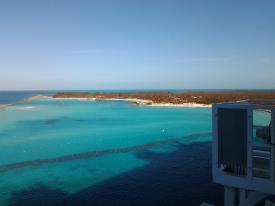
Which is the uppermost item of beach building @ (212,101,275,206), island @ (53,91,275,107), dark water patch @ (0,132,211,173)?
beach building @ (212,101,275,206)

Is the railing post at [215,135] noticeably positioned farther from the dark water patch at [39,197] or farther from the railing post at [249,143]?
the dark water patch at [39,197]

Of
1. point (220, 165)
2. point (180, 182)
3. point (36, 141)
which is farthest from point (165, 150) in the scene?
point (220, 165)

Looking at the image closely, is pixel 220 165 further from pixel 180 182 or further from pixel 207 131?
pixel 207 131

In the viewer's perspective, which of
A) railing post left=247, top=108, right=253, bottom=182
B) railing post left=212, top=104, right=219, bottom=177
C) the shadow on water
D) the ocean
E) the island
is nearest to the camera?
railing post left=247, top=108, right=253, bottom=182

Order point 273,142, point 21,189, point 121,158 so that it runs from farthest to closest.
A: point 121,158
point 21,189
point 273,142

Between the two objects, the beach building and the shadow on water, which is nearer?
the beach building

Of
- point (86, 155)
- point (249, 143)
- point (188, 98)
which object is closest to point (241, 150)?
point (249, 143)

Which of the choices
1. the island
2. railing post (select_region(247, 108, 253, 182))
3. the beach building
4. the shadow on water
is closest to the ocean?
the shadow on water

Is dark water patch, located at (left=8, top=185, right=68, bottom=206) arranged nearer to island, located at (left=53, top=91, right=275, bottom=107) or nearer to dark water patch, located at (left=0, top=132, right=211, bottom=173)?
dark water patch, located at (left=0, top=132, right=211, bottom=173)
